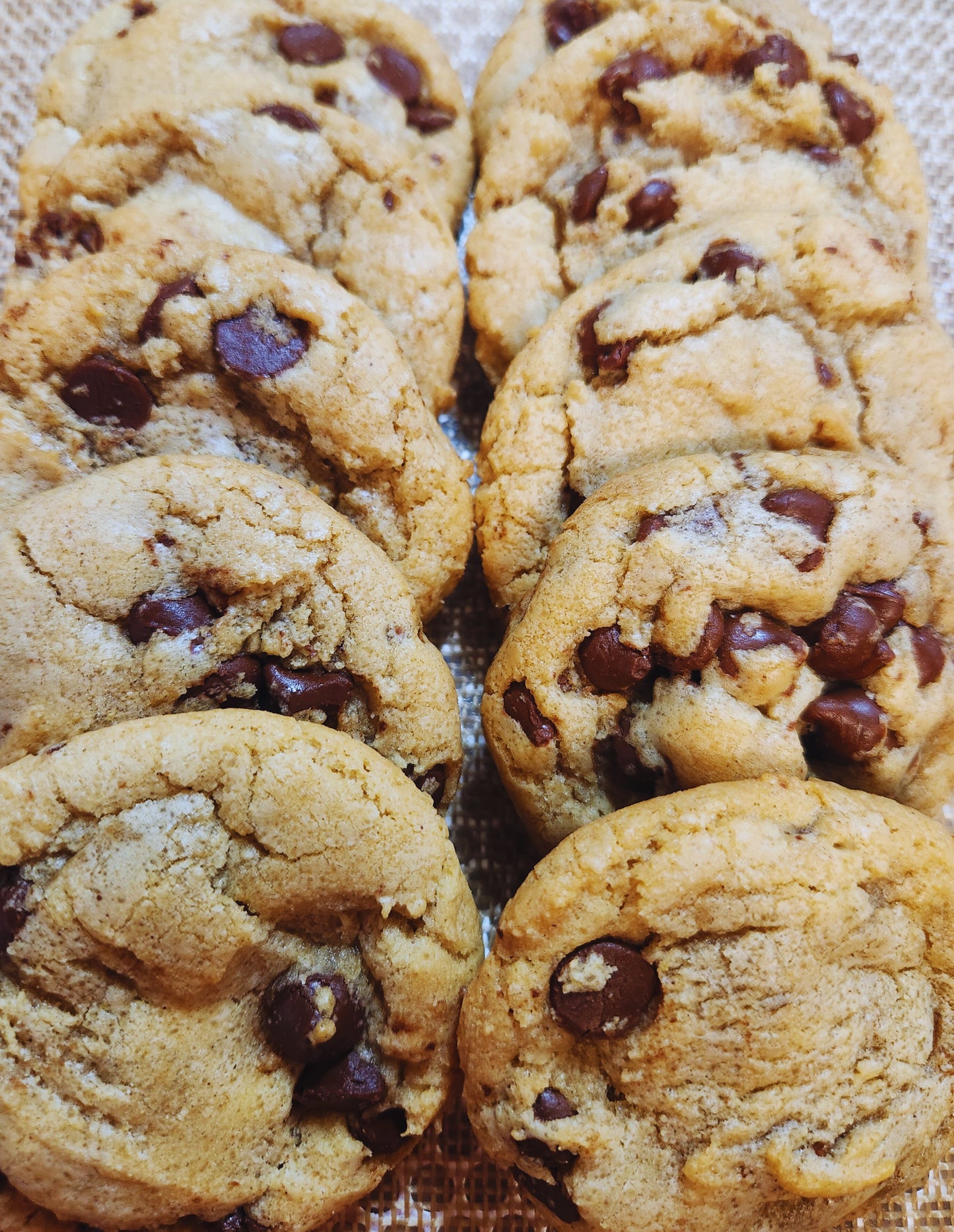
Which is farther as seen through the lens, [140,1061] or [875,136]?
[875,136]

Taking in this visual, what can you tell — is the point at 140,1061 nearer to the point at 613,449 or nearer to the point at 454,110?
the point at 613,449

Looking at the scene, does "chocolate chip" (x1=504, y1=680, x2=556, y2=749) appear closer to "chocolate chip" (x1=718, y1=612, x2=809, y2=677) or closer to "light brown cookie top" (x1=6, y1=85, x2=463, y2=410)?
"chocolate chip" (x1=718, y1=612, x2=809, y2=677)

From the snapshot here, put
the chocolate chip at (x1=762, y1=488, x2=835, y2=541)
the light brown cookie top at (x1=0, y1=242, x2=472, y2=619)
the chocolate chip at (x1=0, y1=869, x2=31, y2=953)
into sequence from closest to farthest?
the chocolate chip at (x1=0, y1=869, x2=31, y2=953) < the chocolate chip at (x1=762, y1=488, x2=835, y2=541) < the light brown cookie top at (x1=0, y1=242, x2=472, y2=619)

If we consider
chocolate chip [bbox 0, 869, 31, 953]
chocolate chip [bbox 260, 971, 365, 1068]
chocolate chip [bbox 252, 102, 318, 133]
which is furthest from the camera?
chocolate chip [bbox 252, 102, 318, 133]

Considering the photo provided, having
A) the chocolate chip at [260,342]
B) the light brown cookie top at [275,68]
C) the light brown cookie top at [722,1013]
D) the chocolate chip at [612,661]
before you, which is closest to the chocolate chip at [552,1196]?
the light brown cookie top at [722,1013]

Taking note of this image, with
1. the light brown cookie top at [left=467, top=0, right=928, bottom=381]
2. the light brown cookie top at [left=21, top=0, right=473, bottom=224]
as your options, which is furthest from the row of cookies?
the light brown cookie top at [left=467, top=0, right=928, bottom=381]

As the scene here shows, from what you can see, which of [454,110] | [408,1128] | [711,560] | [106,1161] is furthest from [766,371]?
[106,1161]
